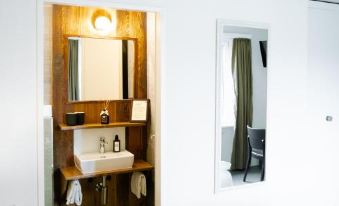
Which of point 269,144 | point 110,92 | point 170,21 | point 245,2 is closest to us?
point 170,21

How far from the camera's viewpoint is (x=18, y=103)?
2086 millimetres

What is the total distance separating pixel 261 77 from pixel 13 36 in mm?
1937

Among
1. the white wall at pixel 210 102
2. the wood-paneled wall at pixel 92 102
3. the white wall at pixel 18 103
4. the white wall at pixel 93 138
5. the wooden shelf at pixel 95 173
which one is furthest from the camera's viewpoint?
the white wall at pixel 93 138

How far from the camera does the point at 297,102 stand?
3111 millimetres

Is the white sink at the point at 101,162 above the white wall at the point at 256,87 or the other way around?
the other way around

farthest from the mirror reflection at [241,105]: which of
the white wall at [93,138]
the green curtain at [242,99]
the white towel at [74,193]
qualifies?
the white towel at [74,193]

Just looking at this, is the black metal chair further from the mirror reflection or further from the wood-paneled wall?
the wood-paneled wall

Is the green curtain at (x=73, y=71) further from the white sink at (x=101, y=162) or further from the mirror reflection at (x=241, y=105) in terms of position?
the mirror reflection at (x=241, y=105)

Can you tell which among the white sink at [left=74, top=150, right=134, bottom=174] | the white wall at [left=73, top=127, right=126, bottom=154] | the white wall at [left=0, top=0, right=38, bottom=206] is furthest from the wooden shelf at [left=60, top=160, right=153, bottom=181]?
the white wall at [left=0, top=0, right=38, bottom=206]

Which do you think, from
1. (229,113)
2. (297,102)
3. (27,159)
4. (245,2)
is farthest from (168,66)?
(297,102)

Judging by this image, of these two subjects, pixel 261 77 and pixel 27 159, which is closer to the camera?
pixel 27 159

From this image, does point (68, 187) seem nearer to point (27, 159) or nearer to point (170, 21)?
point (27, 159)

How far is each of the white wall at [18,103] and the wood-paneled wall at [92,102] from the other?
0.95 m

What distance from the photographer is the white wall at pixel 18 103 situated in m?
2.05
